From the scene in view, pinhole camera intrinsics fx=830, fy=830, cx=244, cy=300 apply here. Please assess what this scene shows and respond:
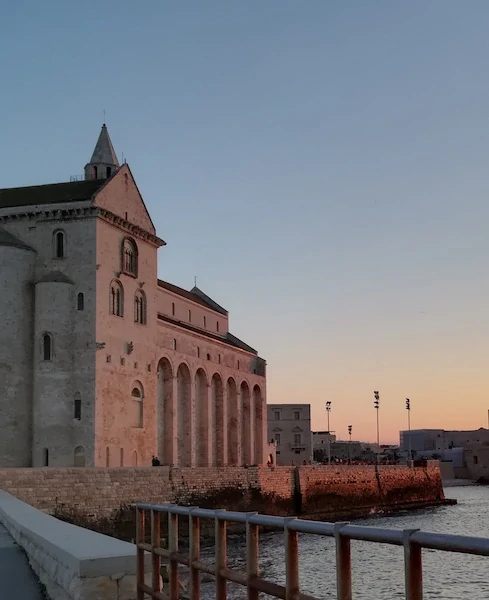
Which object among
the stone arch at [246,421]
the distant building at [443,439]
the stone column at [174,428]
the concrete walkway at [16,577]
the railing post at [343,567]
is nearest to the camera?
the railing post at [343,567]

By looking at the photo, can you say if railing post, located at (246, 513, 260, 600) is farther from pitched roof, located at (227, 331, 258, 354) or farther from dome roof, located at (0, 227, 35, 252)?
pitched roof, located at (227, 331, 258, 354)

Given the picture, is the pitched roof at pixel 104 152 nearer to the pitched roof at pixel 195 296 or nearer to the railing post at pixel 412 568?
the pitched roof at pixel 195 296

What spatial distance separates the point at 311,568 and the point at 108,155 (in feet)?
114

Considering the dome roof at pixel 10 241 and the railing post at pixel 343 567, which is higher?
the dome roof at pixel 10 241

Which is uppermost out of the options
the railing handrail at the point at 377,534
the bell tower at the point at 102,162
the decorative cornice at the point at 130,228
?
the bell tower at the point at 102,162

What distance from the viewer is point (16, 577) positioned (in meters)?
10.3

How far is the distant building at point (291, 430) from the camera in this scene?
347ft

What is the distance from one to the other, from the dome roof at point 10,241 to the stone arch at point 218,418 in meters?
23.2

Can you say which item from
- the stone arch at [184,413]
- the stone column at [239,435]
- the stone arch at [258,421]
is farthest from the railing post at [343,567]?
the stone arch at [258,421]

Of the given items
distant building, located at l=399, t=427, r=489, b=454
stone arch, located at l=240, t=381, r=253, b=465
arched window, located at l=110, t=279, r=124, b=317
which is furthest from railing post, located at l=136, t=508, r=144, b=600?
distant building, located at l=399, t=427, r=489, b=454

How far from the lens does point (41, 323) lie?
41.7m

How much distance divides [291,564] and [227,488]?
40.0 metres

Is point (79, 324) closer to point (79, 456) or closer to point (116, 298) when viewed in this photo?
point (116, 298)

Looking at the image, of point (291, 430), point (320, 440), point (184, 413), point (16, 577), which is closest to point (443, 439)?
point (320, 440)
